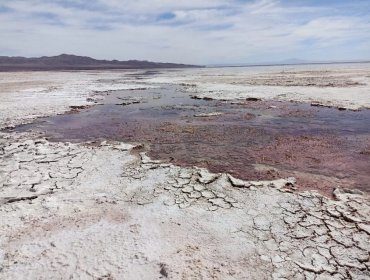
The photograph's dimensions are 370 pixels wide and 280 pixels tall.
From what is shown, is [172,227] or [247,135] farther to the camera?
[247,135]

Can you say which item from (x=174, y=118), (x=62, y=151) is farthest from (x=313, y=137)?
(x=62, y=151)

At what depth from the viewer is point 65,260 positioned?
3.87 m

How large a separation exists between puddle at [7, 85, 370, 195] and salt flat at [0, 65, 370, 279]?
0.76m

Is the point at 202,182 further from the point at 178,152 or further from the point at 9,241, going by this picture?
the point at 9,241

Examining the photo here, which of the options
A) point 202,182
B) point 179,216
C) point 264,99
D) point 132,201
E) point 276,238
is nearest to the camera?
point 276,238

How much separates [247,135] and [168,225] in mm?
5620

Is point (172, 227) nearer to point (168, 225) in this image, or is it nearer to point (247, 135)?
point (168, 225)

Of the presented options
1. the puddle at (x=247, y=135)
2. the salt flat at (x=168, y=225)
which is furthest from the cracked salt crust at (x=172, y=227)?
the puddle at (x=247, y=135)

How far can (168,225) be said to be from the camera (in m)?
4.60

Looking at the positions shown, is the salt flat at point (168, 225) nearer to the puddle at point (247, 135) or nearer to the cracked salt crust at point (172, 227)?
the cracked salt crust at point (172, 227)

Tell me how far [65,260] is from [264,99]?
1517 cm

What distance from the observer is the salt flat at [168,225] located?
3734mm

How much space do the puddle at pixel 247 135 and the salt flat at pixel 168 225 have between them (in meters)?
0.76

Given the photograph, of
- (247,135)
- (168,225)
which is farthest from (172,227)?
(247,135)
